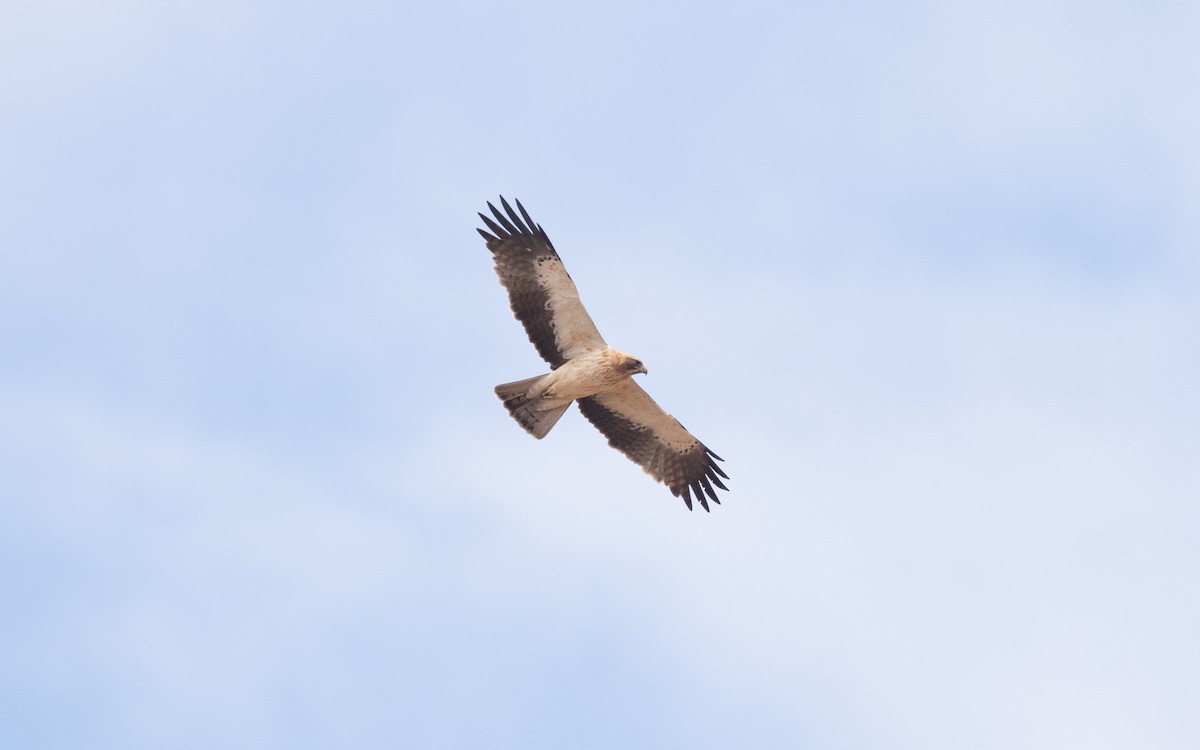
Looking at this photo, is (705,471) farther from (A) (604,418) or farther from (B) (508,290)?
(B) (508,290)

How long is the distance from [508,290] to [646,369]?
1.79 m

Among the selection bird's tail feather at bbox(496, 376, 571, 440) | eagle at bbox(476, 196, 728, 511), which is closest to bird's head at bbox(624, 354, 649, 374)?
eagle at bbox(476, 196, 728, 511)

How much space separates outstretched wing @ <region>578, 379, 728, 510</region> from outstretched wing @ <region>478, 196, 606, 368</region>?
2.61 feet

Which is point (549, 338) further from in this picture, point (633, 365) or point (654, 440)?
point (654, 440)

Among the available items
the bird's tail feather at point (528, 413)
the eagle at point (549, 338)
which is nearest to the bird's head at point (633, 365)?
the eagle at point (549, 338)

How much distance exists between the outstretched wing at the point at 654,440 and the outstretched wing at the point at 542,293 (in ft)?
2.61

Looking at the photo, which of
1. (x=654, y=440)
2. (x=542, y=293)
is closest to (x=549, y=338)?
(x=542, y=293)

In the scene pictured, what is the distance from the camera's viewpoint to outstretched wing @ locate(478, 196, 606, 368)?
19.4 m

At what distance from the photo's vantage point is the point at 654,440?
822 inches

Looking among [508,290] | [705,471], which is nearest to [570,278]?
[508,290]

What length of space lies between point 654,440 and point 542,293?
255 centimetres

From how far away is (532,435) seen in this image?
19.9 m

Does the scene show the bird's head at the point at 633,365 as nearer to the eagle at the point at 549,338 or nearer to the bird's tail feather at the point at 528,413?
the eagle at the point at 549,338

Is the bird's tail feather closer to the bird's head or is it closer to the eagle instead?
the eagle
